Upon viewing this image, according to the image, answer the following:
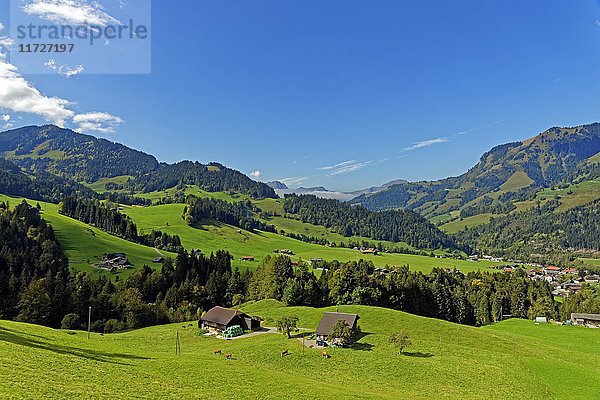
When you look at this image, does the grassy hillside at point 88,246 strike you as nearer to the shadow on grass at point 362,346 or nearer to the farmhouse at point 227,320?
the farmhouse at point 227,320

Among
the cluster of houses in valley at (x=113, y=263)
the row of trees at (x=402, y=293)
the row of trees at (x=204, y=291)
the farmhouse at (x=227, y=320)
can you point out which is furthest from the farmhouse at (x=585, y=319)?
the cluster of houses in valley at (x=113, y=263)

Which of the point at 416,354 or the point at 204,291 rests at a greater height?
the point at 204,291

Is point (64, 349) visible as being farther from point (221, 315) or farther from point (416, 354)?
point (416, 354)

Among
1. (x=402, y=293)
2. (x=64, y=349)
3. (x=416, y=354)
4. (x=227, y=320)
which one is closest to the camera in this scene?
(x=64, y=349)

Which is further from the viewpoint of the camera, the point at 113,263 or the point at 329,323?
the point at 113,263

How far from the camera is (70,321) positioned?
87000 millimetres

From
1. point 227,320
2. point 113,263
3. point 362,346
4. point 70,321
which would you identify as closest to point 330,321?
point 362,346

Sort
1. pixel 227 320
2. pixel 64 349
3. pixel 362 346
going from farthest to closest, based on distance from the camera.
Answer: pixel 227 320 < pixel 362 346 < pixel 64 349

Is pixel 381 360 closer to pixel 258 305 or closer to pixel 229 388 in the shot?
pixel 229 388

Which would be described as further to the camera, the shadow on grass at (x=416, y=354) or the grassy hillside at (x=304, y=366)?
the shadow on grass at (x=416, y=354)

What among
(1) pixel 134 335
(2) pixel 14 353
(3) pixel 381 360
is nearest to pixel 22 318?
(1) pixel 134 335

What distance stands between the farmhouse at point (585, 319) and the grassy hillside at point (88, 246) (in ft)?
489

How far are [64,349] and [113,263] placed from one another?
12035 centimetres

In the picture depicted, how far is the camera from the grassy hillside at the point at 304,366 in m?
31.8
